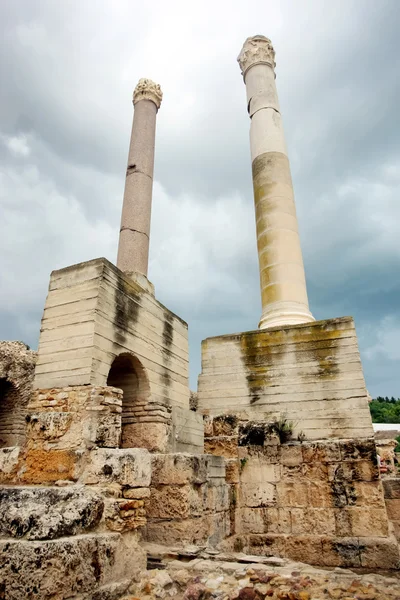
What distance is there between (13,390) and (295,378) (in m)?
8.70

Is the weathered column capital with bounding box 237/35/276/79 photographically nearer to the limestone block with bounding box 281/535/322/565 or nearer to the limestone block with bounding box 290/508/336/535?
the limestone block with bounding box 290/508/336/535

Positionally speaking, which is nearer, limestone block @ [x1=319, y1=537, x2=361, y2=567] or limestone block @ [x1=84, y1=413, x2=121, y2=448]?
limestone block @ [x1=84, y1=413, x2=121, y2=448]

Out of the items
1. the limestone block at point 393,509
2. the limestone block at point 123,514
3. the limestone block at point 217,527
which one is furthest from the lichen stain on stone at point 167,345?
the limestone block at point 393,509

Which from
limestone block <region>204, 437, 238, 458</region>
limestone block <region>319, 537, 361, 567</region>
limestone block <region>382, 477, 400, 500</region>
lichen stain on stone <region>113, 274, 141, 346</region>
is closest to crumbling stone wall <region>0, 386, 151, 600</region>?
lichen stain on stone <region>113, 274, 141, 346</region>

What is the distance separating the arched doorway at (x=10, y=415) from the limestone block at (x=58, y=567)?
9.61 m

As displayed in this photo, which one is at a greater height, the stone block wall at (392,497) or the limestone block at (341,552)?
the stone block wall at (392,497)

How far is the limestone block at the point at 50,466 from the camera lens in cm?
422

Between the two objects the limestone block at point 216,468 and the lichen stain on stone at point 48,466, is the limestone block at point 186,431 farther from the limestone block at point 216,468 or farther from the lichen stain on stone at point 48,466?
the lichen stain on stone at point 48,466

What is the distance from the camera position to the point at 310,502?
5.39 metres

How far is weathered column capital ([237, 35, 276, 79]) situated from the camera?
1119 centimetres

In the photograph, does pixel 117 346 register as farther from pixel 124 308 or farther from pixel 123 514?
pixel 123 514

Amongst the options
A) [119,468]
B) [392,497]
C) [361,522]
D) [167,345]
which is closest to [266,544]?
[361,522]

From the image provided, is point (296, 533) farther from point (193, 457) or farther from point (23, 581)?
point (23, 581)

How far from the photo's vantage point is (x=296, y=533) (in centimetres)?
534
